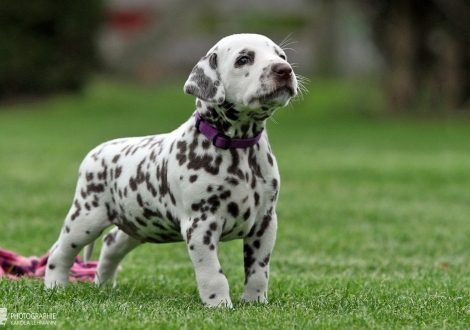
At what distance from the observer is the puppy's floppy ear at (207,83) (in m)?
4.88

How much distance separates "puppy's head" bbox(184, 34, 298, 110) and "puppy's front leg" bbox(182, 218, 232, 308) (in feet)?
2.43

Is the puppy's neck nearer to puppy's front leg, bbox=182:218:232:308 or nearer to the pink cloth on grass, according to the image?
puppy's front leg, bbox=182:218:232:308

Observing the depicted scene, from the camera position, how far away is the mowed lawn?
183 inches

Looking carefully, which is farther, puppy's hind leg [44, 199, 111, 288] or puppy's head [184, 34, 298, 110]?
puppy's hind leg [44, 199, 111, 288]

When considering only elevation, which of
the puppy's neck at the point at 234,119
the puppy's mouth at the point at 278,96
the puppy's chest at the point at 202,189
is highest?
the puppy's mouth at the point at 278,96

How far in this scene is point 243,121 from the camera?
500 cm

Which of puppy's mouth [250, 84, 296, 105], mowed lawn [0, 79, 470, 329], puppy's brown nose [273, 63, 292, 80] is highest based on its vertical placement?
puppy's brown nose [273, 63, 292, 80]

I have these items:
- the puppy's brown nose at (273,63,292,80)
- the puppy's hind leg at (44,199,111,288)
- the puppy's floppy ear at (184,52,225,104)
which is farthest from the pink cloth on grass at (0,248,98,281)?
the puppy's brown nose at (273,63,292,80)

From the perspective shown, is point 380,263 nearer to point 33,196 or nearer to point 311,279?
point 311,279

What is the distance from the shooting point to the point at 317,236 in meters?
8.60

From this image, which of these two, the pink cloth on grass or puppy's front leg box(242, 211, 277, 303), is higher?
puppy's front leg box(242, 211, 277, 303)

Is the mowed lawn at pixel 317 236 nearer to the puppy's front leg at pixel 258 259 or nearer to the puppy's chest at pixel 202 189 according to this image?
the puppy's front leg at pixel 258 259

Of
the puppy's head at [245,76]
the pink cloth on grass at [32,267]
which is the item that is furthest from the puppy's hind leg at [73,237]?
the puppy's head at [245,76]

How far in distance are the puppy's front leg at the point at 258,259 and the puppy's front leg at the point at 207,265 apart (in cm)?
32
